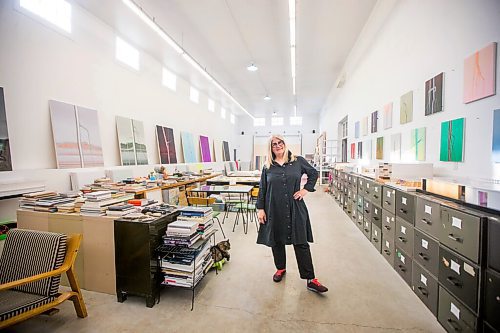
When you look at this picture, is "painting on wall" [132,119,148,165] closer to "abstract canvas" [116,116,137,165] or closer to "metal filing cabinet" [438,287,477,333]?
"abstract canvas" [116,116,137,165]

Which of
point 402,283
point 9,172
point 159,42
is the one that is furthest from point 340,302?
point 159,42

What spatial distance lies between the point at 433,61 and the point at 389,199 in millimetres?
1790

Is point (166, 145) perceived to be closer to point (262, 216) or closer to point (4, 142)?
point (4, 142)

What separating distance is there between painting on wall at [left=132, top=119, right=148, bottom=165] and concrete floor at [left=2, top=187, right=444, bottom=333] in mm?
4112

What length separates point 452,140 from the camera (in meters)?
2.49

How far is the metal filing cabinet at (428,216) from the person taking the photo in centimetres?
203

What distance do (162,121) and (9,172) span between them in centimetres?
435

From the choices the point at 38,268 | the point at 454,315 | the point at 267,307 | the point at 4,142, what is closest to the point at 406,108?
the point at 454,315

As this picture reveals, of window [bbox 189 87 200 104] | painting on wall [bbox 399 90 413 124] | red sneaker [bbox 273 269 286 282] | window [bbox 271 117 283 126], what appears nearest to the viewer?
red sneaker [bbox 273 269 286 282]

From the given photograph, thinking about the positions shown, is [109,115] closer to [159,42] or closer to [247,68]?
[159,42]

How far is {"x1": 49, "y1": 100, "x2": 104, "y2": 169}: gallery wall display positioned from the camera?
394 centimetres

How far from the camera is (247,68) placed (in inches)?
314

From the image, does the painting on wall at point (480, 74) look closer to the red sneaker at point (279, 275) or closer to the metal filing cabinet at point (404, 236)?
the metal filing cabinet at point (404, 236)

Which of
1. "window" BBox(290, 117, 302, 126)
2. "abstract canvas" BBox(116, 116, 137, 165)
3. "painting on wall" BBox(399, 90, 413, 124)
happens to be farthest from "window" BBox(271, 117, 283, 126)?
"painting on wall" BBox(399, 90, 413, 124)
